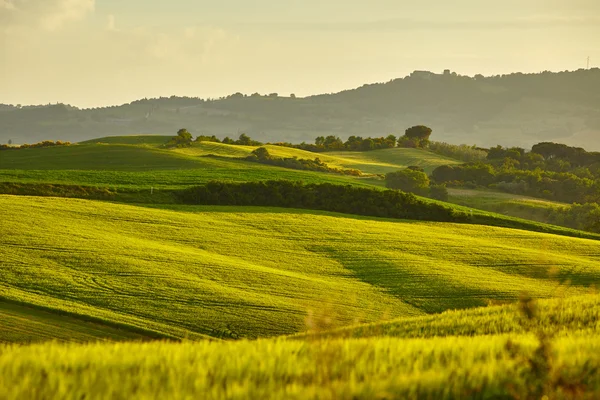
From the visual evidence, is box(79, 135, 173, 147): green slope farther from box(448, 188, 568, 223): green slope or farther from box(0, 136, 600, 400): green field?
box(448, 188, 568, 223): green slope

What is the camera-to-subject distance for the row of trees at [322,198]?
201 feet

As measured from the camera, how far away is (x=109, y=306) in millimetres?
29219

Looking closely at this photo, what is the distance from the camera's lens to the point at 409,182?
306 feet

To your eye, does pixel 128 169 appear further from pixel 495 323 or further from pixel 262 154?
pixel 495 323

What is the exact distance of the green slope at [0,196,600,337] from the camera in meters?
29.8

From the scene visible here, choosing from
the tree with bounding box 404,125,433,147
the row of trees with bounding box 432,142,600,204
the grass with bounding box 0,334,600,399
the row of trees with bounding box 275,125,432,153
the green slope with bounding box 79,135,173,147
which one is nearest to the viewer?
the grass with bounding box 0,334,600,399

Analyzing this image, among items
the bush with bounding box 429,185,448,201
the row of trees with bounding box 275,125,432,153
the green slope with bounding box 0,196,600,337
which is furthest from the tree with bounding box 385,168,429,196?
the row of trees with bounding box 275,125,432,153

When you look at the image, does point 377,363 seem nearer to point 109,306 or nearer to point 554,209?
point 109,306

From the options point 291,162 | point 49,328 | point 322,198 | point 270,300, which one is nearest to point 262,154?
point 291,162

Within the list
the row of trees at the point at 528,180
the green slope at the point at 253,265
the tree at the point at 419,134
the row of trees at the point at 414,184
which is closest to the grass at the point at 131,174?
the row of trees at the point at 414,184

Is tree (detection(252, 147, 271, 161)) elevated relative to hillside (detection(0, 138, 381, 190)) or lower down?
elevated

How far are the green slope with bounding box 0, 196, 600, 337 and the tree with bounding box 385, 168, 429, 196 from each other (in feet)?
110

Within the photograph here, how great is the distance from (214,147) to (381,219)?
5873cm

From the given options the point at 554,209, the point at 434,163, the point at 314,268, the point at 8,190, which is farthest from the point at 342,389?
the point at 434,163
